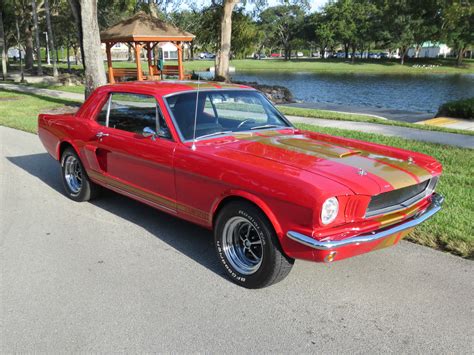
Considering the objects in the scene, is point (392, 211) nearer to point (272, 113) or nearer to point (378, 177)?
point (378, 177)

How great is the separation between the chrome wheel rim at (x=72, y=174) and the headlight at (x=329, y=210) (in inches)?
150

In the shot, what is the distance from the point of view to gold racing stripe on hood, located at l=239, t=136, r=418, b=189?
3.64 metres

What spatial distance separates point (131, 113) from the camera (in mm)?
5160

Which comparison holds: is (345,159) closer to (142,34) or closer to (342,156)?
(342,156)

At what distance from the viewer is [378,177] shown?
3551 mm

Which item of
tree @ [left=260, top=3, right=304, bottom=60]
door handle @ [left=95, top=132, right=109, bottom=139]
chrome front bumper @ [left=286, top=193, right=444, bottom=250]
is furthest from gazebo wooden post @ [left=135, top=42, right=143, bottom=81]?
tree @ [left=260, top=3, right=304, bottom=60]

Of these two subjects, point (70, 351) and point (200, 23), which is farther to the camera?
point (200, 23)

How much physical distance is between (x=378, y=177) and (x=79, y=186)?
406cm

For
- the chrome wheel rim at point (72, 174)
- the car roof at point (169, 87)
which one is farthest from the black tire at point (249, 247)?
the chrome wheel rim at point (72, 174)

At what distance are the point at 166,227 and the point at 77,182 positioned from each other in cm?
173

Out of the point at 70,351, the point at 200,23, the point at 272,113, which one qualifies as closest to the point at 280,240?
the point at 70,351

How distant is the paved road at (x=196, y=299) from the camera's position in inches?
122

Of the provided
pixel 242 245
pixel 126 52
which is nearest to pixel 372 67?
pixel 126 52

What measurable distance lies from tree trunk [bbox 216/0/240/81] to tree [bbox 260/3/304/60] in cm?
7765
